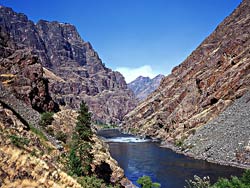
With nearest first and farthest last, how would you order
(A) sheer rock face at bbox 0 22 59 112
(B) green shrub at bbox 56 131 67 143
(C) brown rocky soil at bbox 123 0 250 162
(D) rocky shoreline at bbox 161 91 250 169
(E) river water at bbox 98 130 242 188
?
(B) green shrub at bbox 56 131 67 143 < (A) sheer rock face at bbox 0 22 59 112 < (E) river water at bbox 98 130 242 188 < (D) rocky shoreline at bbox 161 91 250 169 < (C) brown rocky soil at bbox 123 0 250 162

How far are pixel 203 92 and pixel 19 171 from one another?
136076 mm

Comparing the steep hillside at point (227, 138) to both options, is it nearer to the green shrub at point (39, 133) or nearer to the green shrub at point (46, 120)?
the green shrub at point (46, 120)

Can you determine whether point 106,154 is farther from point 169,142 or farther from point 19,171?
point 169,142

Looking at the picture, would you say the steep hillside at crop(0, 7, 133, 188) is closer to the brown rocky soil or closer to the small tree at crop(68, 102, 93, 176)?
the small tree at crop(68, 102, 93, 176)

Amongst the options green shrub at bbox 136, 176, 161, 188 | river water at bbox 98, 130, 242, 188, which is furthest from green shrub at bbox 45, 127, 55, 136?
river water at bbox 98, 130, 242, 188

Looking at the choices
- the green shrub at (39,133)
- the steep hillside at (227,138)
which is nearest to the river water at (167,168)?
the steep hillside at (227,138)

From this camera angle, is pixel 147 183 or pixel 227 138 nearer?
pixel 147 183

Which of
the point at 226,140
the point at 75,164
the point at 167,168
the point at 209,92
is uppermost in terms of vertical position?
the point at 209,92

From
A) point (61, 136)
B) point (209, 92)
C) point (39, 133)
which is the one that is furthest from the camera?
point (209, 92)

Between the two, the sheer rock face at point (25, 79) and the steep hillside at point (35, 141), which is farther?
the sheer rock face at point (25, 79)

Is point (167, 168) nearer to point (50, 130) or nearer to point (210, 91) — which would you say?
point (50, 130)

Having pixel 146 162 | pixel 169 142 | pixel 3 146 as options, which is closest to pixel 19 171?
pixel 3 146

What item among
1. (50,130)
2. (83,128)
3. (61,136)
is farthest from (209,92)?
(50,130)

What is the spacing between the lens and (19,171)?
54.7 ft
